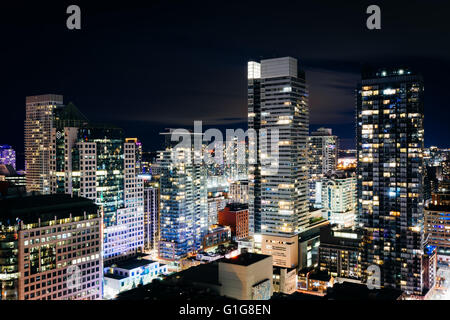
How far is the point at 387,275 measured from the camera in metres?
34.6

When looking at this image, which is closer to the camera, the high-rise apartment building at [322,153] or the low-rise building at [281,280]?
the low-rise building at [281,280]

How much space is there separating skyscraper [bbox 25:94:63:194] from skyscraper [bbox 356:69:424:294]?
51.6 metres

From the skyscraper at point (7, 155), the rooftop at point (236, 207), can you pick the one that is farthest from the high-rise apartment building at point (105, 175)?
the skyscraper at point (7, 155)

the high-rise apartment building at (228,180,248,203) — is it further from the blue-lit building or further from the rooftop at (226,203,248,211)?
the blue-lit building

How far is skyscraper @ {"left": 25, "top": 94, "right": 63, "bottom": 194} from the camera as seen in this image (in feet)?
220

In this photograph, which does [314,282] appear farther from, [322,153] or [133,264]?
[322,153]

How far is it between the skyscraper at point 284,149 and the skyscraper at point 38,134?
133 feet

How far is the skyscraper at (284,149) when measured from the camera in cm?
A: 4175

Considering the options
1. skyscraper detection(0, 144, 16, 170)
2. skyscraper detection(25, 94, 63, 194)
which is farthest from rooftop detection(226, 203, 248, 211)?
skyscraper detection(0, 144, 16, 170)

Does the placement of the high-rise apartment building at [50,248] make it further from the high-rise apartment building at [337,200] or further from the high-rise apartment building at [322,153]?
the high-rise apartment building at [322,153]

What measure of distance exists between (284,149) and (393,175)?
11.4m
